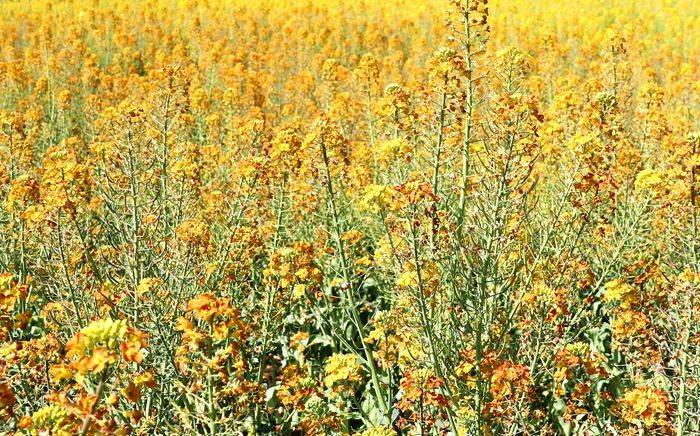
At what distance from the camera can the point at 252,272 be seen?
410 cm

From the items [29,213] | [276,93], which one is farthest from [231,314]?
[276,93]

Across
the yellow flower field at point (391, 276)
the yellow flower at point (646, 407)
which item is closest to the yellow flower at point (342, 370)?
the yellow flower field at point (391, 276)

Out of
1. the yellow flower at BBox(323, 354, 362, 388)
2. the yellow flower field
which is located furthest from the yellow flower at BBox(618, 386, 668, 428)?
the yellow flower at BBox(323, 354, 362, 388)

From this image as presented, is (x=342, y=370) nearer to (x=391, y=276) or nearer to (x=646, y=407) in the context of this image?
(x=391, y=276)

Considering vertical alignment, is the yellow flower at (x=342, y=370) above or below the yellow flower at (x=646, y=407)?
below

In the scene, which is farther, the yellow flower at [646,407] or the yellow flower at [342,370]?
the yellow flower at [342,370]

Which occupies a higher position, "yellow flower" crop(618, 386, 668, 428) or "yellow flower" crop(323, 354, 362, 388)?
"yellow flower" crop(618, 386, 668, 428)

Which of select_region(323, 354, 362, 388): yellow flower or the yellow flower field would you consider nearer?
the yellow flower field

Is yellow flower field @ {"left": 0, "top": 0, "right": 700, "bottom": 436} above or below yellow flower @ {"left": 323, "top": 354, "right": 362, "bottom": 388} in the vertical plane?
above

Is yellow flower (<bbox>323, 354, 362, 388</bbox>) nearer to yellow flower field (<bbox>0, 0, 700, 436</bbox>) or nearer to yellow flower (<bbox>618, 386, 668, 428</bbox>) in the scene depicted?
yellow flower field (<bbox>0, 0, 700, 436</bbox>)

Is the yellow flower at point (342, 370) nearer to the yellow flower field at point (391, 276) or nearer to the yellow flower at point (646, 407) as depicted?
the yellow flower field at point (391, 276)

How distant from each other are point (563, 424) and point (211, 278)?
6.50 ft

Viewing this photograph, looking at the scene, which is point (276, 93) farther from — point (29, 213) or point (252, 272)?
point (29, 213)

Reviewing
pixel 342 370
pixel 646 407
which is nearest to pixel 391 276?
pixel 342 370
